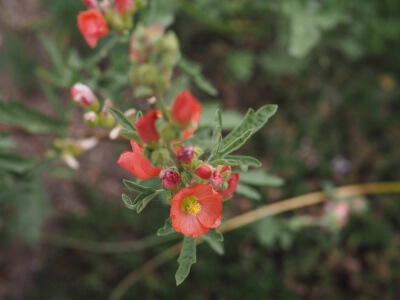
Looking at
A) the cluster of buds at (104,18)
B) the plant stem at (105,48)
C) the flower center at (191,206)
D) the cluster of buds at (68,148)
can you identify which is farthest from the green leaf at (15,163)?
the flower center at (191,206)

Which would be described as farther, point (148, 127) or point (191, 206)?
point (191, 206)

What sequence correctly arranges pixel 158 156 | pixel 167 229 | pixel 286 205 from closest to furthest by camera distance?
pixel 158 156 < pixel 167 229 < pixel 286 205

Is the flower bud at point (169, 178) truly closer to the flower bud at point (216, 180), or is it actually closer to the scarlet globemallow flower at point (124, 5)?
the flower bud at point (216, 180)

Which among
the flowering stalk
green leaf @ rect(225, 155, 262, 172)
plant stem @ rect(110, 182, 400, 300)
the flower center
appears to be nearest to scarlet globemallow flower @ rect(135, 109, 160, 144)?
the flowering stalk

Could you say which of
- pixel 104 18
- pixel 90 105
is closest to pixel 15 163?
pixel 90 105

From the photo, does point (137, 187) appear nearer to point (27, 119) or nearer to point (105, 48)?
point (105, 48)
